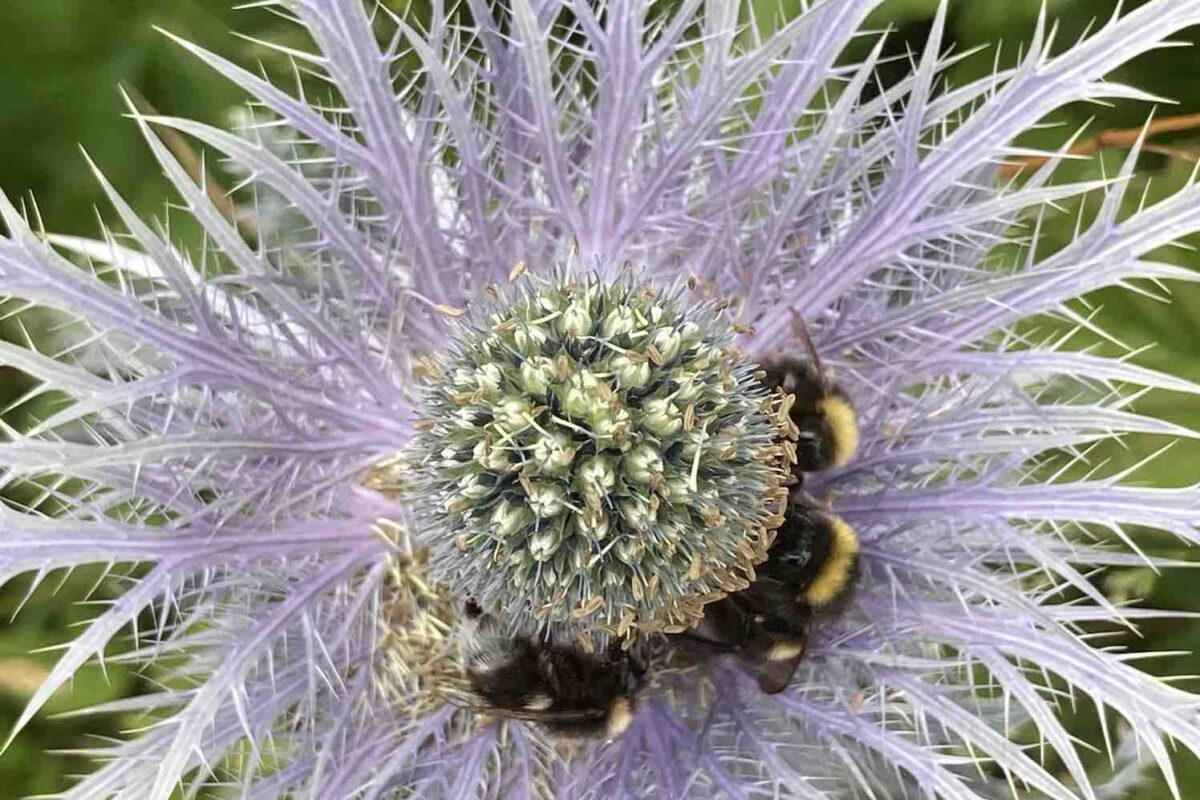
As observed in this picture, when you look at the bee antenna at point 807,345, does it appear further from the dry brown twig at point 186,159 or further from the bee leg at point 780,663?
the dry brown twig at point 186,159

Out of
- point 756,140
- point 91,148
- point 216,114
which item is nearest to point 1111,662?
point 756,140

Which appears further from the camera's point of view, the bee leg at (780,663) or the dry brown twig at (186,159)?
the dry brown twig at (186,159)

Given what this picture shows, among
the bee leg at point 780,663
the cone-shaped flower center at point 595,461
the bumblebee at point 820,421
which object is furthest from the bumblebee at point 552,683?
the bumblebee at point 820,421

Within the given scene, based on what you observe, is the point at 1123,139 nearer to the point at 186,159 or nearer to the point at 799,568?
the point at 799,568

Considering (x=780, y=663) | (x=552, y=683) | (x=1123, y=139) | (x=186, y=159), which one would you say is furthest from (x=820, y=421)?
(x=186, y=159)

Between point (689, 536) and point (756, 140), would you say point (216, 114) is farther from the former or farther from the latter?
point (689, 536)

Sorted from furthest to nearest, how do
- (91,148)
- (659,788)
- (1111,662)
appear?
(91,148) → (659,788) → (1111,662)

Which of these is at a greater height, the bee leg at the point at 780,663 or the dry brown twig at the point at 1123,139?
the dry brown twig at the point at 1123,139

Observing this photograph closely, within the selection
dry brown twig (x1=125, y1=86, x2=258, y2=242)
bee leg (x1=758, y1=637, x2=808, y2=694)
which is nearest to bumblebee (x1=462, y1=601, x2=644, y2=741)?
bee leg (x1=758, y1=637, x2=808, y2=694)
